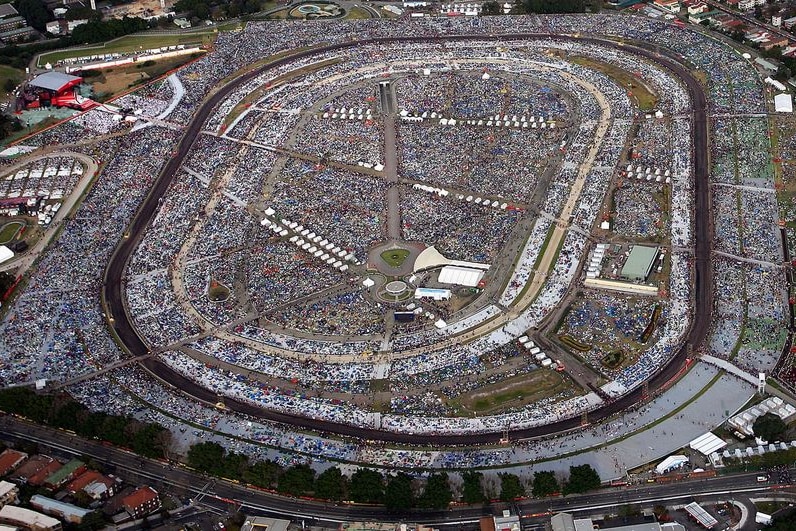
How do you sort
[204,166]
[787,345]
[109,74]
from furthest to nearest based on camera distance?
[109,74], [204,166], [787,345]

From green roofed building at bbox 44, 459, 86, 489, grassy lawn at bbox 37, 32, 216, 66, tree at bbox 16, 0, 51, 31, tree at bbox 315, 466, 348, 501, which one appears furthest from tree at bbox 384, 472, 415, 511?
tree at bbox 16, 0, 51, 31

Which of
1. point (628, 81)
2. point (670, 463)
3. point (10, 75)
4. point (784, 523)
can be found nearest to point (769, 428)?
point (670, 463)

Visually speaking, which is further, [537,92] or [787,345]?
[537,92]

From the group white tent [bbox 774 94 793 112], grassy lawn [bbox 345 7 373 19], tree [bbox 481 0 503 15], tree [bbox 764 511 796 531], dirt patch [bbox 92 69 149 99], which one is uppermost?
grassy lawn [bbox 345 7 373 19]

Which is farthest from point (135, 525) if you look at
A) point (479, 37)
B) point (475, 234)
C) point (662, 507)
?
point (479, 37)

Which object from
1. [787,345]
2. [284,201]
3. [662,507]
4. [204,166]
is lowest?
[662,507]

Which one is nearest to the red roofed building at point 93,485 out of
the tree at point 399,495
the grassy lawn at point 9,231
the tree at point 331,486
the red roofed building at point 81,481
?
the red roofed building at point 81,481

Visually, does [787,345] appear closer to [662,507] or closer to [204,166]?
[662,507]

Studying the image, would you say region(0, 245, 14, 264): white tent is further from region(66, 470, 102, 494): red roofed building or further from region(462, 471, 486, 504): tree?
region(462, 471, 486, 504): tree
